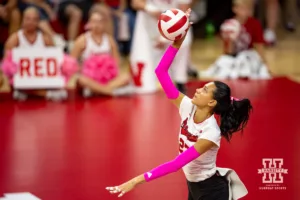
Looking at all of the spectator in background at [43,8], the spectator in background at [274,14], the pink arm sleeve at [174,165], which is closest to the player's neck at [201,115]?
the pink arm sleeve at [174,165]

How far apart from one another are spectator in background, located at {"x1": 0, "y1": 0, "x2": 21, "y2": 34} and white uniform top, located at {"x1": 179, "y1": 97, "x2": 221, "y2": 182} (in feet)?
17.5

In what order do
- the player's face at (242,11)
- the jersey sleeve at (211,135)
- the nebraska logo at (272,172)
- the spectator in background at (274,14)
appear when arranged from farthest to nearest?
the spectator in background at (274,14), the player's face at (242,11), the nebraska logo at (272,172), the jersey sleeve at (211,135)

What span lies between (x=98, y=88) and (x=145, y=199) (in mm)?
2947

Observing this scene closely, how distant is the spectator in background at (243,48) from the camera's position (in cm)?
848

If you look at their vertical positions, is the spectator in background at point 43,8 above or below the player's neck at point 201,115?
above

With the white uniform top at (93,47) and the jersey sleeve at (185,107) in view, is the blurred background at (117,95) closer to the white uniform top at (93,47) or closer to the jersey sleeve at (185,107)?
the white uniform top at (93,47)

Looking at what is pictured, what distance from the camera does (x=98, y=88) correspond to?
7531 mm

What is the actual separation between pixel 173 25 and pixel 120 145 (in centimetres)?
197

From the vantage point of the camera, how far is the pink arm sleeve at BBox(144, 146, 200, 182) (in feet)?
12.2

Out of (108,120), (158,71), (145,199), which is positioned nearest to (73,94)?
(108,120)

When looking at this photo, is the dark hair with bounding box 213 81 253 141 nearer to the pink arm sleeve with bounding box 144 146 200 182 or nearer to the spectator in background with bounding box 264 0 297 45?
the pink arm sleeve with bounding box 144 146 200 182

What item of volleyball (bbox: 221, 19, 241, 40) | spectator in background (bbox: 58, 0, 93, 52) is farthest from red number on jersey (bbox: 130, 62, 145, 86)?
spectator in background (bbox: 58, 0, 93, 52)

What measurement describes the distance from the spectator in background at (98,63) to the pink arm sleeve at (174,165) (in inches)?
150

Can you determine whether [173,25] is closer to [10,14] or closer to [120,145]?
[120,145]
